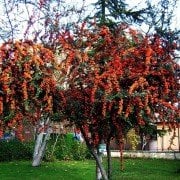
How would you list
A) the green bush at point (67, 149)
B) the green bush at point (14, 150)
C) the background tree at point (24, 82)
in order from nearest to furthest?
the background tree at point (24, 82) → the green bush at point (14, 150) → the green bush at point (67, 149)

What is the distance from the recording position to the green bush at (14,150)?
2547 centimetres

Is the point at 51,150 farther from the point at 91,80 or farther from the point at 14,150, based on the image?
the point at 91,80

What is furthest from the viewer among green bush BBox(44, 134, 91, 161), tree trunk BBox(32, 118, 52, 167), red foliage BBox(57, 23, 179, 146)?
green bush BBox(44, 134, 91, 161)

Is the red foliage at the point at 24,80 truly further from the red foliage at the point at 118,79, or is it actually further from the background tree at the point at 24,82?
the red foliage at the point at 118,79

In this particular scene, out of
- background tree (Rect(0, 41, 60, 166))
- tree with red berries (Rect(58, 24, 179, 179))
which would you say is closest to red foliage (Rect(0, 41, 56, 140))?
background tree (Rect(0, 41, 60, 166))

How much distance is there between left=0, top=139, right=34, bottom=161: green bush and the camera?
83.6 feet

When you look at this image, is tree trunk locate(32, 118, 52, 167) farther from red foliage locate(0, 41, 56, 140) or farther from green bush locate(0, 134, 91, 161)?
red foliage locate(0, 41, 56, 140)

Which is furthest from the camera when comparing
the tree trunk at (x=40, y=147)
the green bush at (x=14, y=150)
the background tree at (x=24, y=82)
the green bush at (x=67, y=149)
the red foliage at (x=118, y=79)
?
the green bush at (x=67, y=149)

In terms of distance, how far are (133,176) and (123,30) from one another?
398 inches

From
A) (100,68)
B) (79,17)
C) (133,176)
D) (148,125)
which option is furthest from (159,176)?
(100,68)

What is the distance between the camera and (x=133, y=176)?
1642 cm

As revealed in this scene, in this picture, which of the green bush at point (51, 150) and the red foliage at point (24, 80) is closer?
the red foliage at point (24, 80)

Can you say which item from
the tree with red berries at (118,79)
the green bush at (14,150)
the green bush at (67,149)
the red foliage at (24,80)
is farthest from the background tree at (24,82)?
the green bush at (67,149)

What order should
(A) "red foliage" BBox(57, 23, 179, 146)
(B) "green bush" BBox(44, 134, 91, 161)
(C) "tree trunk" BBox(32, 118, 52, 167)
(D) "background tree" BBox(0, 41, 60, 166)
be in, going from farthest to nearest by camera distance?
1. (B) "green bush" BBox(44, 134, 91, 161)
2. (C) "tree trunk" BBox(32, 118, 52, 167)
3. (A) "red foliage" BBox(57, 23, 179, 146)
4. (D) "background tree" BBox(0, 41, 60, 166)
